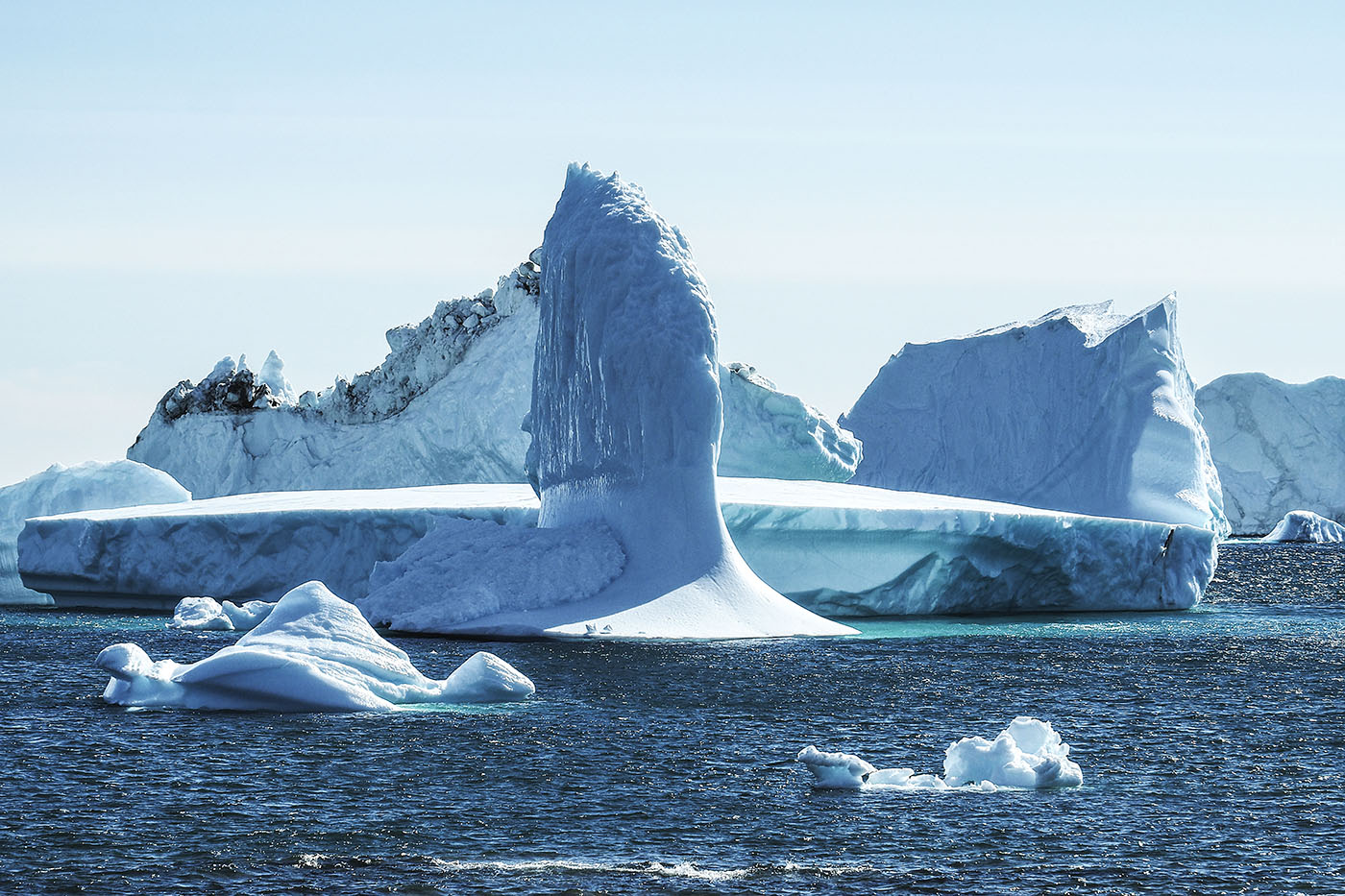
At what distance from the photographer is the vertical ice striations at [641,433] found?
17641 mm

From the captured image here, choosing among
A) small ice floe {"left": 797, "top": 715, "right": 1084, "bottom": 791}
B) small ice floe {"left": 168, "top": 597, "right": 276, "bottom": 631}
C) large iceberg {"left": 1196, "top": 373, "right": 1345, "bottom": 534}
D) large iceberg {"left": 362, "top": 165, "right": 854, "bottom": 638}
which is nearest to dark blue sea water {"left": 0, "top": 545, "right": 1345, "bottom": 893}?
small ice floe {"left": 797, "top": 715, "right": 1084, "bottom": 791}

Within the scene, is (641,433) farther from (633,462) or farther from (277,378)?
(277,378)

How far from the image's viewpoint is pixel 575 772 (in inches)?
387

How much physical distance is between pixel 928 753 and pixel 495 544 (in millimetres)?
8974

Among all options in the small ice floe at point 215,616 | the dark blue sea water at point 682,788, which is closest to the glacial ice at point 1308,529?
the dark blue sea water at point 682,788

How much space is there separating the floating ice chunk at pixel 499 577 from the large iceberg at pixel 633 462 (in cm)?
2

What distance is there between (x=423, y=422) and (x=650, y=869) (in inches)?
1049

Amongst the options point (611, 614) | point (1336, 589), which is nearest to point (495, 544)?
point (611, 614)

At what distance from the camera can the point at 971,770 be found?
378 inches

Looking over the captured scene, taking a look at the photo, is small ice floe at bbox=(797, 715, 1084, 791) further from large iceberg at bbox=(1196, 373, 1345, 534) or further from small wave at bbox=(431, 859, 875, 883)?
large iceberg at bbox=(1196, 373, 1345, 534)

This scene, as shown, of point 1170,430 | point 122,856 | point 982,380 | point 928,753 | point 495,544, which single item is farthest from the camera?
point 982,380

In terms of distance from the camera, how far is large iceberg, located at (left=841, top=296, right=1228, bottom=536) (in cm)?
3881

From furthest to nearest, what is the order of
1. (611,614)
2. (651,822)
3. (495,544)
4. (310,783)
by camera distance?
1. (495,544)
2. (611,614)
3. (310,783)
4. (651,822)

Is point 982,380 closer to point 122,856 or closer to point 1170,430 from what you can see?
point 1170,430
